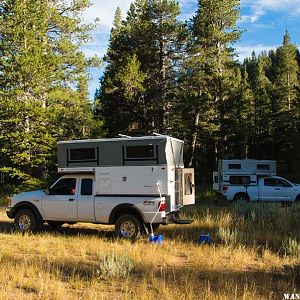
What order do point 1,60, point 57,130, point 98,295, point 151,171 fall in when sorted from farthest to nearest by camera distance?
point 57,130 → point 1,60 → point 151,171 → point 98,295

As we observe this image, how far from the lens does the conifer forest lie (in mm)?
26000

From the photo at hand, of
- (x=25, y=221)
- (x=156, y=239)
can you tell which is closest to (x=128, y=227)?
(x=156, y=239)

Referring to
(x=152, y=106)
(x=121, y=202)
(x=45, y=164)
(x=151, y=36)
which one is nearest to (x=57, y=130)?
(x=45, y=164)

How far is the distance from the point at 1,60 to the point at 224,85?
67.8ft

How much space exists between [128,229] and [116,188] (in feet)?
3.98

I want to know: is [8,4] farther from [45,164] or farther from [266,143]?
[266,143]

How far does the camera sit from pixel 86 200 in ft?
43.4

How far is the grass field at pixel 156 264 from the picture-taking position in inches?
286

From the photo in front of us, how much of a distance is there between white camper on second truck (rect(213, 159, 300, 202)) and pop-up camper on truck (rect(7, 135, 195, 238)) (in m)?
12.1

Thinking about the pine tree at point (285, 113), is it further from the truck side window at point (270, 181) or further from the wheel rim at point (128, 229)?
the wheel rim at point (128, 229)

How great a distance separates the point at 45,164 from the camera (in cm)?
2630

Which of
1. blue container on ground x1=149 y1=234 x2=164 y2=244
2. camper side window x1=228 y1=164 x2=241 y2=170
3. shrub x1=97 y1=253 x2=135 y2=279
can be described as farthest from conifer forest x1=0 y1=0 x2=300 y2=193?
shrub x1=97 y1=253 x2=135 y2=279

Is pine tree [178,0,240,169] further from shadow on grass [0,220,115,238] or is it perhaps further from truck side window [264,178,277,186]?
shadow on grass [0,220,115,238]

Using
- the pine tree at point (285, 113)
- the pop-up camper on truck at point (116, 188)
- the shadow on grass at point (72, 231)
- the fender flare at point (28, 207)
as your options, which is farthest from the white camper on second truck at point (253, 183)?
the pine tree at point (285, 113)
